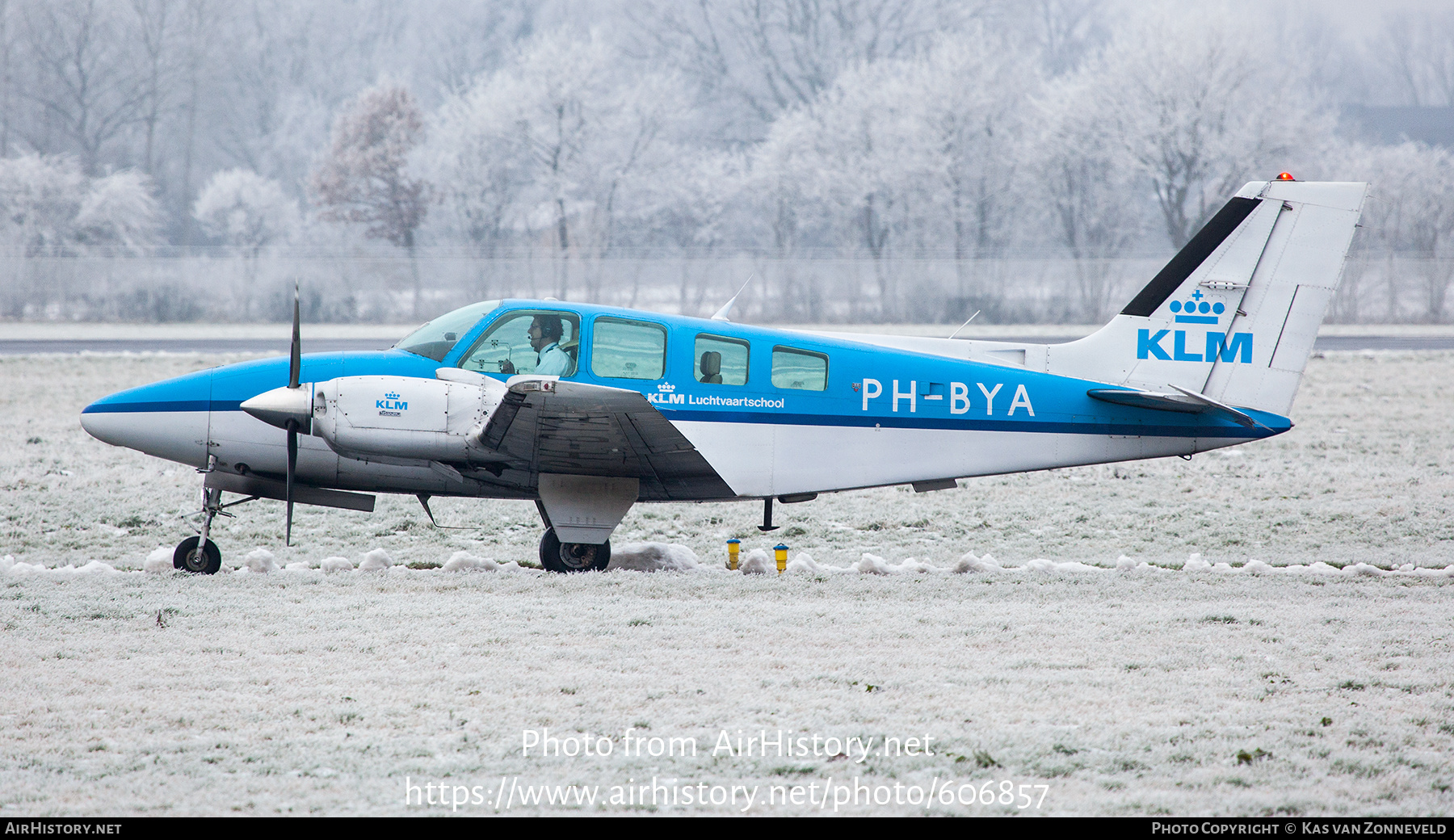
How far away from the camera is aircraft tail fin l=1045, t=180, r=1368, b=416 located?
1020 cm

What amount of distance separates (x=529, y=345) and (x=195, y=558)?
3.25 m

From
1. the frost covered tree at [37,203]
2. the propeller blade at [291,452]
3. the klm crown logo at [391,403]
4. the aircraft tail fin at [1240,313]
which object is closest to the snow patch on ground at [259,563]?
the propeller blade at [291,452]

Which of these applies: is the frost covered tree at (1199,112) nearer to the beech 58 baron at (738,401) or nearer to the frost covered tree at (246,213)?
the beech 58 baron at (738,401)

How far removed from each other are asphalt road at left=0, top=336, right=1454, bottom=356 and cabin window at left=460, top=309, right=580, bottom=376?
66.2ft

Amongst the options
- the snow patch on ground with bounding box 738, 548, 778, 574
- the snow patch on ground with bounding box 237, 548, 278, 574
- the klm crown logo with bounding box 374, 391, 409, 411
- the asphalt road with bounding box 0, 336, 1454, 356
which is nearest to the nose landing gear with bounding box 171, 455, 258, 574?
the snow patch on ground with bounding box 237, 548, 278, 574

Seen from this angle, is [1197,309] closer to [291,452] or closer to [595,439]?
[595,439]

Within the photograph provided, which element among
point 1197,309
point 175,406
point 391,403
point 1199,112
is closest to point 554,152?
point 1199,112

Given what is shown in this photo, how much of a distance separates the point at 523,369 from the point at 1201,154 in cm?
4552

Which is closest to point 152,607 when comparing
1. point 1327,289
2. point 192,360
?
point 1327,289

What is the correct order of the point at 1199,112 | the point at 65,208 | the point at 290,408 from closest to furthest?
the point at 290,408
the point at 1199,112
the point at 65,208

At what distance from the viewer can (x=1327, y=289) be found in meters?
10.2

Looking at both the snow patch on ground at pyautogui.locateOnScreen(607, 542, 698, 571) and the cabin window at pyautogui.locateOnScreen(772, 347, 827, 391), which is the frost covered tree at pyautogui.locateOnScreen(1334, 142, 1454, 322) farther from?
the snow patch on ground at pyautogui.locateOnScreen(607, 542, 698, 571)

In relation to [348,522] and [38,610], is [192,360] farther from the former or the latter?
[38,610]

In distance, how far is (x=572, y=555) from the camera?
392 inches
